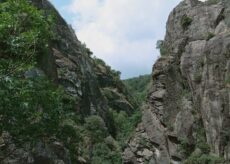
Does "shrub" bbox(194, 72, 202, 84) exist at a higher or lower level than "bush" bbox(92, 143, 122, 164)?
higher

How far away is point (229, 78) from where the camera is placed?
1715 inches

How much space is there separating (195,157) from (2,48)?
97.1ft

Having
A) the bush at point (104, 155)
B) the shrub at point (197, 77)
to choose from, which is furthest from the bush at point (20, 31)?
the bush at point (104, 155)

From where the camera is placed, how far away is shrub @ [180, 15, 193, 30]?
53.5 meters

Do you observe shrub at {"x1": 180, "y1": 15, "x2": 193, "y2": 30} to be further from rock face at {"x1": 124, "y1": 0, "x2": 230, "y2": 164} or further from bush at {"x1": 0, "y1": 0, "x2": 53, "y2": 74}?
bush at {"x1": 0, "y1": 0, "x2": 53, "y2": 74}

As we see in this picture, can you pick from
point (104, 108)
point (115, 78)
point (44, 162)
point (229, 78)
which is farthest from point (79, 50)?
point (44, 162)

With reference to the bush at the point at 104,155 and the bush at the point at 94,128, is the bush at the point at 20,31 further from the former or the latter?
the bush at the point at 94,128

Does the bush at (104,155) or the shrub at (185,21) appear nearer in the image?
the shrub at (185,21)

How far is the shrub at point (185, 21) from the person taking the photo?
5353 cm

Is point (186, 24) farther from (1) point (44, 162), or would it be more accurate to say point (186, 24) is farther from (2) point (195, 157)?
(1) point (44, 162)

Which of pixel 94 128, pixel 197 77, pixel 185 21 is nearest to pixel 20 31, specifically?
pixel 197 77

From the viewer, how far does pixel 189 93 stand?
4984 cm

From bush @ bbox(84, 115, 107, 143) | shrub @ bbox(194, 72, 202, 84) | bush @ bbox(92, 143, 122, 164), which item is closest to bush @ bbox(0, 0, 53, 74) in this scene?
shrub @ bbox(194, 72, 202, 84)

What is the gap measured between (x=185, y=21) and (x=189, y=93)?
8.80m
